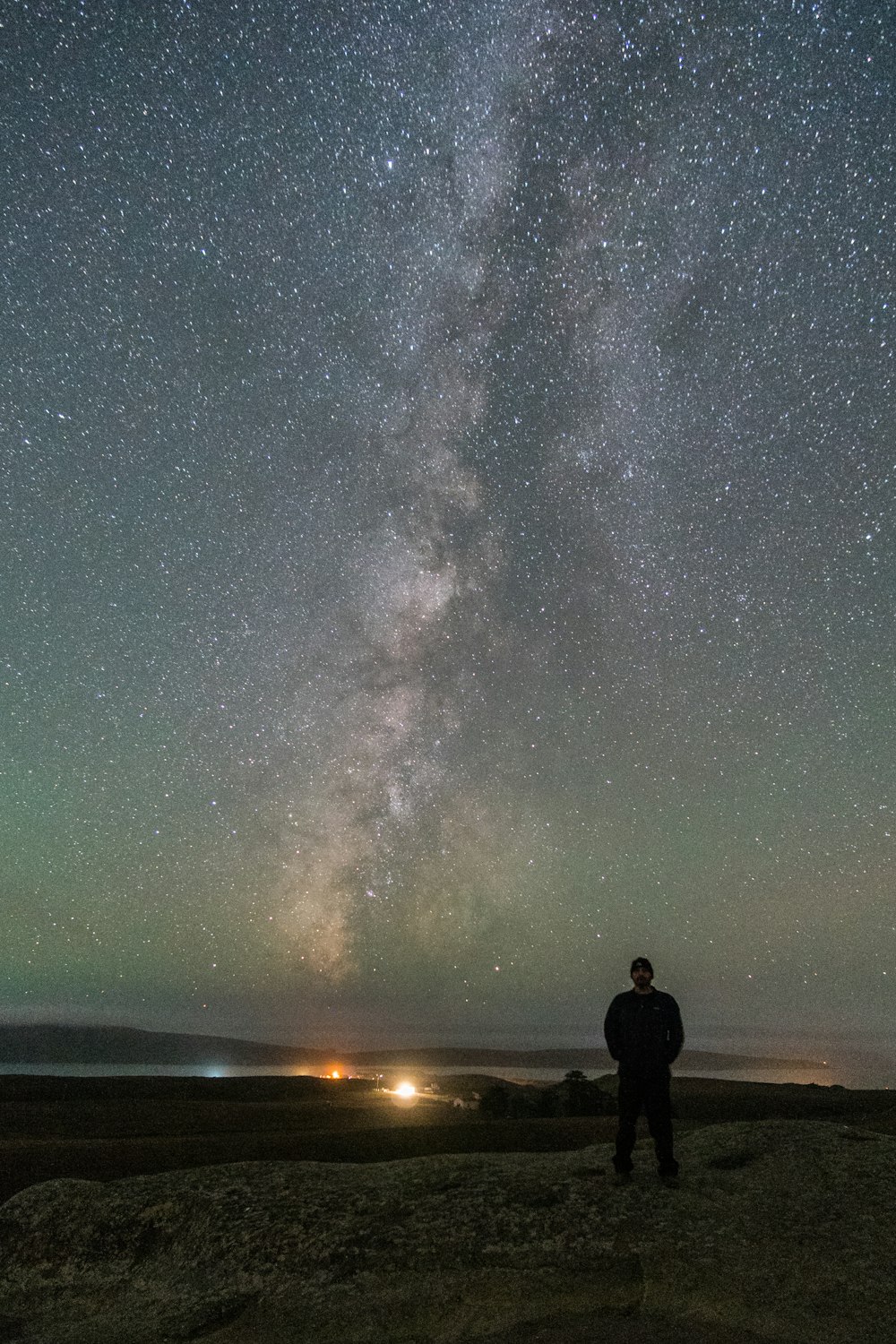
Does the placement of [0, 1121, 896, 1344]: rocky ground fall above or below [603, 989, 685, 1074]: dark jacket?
below

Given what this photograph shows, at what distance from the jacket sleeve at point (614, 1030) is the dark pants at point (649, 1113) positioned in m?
0.30

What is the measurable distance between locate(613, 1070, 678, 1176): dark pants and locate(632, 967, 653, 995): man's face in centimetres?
87

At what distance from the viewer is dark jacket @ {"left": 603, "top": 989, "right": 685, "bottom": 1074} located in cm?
888

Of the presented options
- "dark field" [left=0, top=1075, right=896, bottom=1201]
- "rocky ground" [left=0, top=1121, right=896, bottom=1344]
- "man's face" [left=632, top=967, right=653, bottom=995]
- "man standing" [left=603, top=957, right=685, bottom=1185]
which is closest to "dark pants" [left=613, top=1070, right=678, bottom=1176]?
"man standing" [left=603, top=957, right=685, bottom=1185]

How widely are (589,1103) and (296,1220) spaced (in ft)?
78.5

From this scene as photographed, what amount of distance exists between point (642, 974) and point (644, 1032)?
607mm

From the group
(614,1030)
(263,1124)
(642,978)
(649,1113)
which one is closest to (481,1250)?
(649,1113)

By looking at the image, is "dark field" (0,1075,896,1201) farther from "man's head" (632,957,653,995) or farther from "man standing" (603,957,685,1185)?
"man's head" (632,957,653,995)

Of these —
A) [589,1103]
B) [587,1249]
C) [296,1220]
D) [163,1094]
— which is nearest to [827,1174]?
[587,1249]

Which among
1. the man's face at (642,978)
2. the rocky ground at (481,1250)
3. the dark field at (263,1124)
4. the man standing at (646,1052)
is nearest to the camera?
the rocky ground at (481,1250)

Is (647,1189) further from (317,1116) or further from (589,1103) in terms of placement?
(317,1116)

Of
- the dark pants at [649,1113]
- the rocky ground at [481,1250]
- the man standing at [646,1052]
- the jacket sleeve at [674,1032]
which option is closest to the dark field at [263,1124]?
the rocky ground at [481,1250]

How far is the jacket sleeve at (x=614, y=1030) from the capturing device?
9047mm

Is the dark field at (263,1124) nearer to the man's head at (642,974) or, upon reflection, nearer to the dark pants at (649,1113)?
the dark pants at (649,1113)
